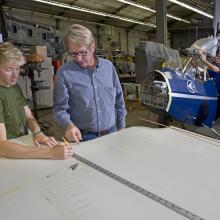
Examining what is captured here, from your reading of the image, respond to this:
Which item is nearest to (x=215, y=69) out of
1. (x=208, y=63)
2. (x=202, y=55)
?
(x=208, y=63)

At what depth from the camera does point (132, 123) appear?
4.91 metres

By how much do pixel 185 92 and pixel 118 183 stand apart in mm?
2116

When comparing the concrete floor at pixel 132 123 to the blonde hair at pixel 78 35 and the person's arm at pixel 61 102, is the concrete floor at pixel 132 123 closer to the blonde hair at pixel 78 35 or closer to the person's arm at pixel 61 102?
the person's arm at pixel 61 102

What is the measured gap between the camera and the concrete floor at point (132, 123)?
3678 millimetres

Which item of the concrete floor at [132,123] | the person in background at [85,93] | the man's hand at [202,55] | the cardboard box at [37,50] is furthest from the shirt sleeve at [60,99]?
the cardboard box at [37,50]

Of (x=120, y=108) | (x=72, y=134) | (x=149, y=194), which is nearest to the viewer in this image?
(x=149, y=194)

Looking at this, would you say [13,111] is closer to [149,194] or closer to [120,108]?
[120,108]

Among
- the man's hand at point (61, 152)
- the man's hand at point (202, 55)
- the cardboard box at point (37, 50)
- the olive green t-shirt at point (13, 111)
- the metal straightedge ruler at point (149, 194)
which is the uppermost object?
the cardboard box at point (37, 50)

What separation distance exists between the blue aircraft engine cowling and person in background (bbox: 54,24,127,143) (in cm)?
123

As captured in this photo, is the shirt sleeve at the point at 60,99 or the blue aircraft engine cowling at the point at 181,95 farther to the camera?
the blue aircraft engine cowling at the point at 181,95

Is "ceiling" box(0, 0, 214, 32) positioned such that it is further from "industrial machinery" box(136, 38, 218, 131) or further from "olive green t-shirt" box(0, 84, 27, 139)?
"olive green t-shirt" box(0, 84, 27, 139)

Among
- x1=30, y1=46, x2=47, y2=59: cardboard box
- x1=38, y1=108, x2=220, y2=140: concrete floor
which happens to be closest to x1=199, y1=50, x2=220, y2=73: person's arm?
x1=38, y1=108, x2=220, y2=140: concrete floor

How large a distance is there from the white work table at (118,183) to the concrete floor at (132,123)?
221 cm

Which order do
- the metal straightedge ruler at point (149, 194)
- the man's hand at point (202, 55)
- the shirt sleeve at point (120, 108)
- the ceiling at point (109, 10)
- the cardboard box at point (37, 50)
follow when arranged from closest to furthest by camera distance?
the metal straightedge ruler at point (149, 194), the shirt sleeve at point (120, 108), the man's hand at point (202, 55), the cardboard box at point (37, 50), the ceiling at point (109, 10)
